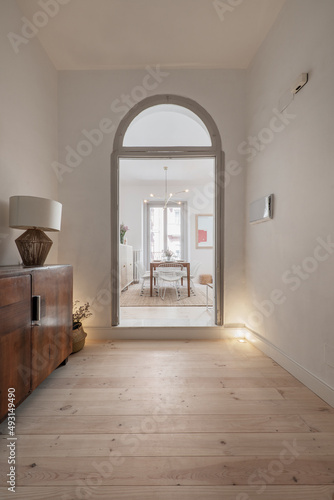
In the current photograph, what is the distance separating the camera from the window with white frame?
26.2 feet

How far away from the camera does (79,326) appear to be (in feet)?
8.79

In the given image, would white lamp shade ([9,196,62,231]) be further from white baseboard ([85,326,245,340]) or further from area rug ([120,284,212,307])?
area rug ([120,284,212,307])

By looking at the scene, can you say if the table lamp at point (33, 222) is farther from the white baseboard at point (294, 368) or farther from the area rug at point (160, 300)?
the area rug at point (160, 300)

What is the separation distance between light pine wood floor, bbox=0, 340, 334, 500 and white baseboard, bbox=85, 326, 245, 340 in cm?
70

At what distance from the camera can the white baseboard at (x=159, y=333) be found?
2.89m

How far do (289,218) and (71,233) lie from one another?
91.0 inches

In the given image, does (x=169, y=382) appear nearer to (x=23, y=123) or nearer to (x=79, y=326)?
(x=79, y=326)

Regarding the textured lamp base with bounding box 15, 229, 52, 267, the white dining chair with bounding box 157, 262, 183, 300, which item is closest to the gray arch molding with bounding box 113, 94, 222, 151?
the textured lamp base with bounding box 15, 229, 52, 267

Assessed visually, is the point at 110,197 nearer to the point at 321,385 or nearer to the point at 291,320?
the point at 291,320

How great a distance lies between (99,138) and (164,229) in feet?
17.0

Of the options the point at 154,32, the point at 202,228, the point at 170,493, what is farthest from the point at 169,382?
the point at 202,228

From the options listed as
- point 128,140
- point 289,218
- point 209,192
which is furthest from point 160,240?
point 289,218

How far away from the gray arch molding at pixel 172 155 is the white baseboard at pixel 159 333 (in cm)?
11

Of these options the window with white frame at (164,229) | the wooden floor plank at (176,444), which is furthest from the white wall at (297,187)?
the window with white frame at (164,229)
